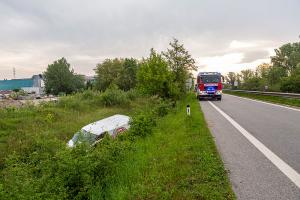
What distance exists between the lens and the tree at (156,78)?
2691 centimetres

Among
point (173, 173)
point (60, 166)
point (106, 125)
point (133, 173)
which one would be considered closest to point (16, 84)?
point (106, 125)

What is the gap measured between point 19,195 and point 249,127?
9.13 m

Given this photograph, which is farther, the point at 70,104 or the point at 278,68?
the point at 278,68

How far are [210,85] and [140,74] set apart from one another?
11128 mm

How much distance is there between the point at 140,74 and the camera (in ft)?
94.0

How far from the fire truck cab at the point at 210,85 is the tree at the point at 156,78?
32.5 feet

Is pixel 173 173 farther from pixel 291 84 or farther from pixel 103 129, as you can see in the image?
pixel 291 84

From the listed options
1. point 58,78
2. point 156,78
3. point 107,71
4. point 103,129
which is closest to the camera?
point 103,129

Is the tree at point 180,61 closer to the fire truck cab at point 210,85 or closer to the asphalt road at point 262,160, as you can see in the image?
the fire truck cab at point 210,85

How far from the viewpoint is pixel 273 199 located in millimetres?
4918

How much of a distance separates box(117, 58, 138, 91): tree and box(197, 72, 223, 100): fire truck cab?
4849 centimetres

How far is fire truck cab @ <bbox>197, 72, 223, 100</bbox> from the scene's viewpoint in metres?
36.8

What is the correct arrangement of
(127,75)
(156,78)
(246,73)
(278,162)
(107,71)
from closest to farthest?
(278,162) < (156,78) < (127,75) < (107,71) < (246,73)

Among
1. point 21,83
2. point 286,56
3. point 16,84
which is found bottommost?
point 16,84
